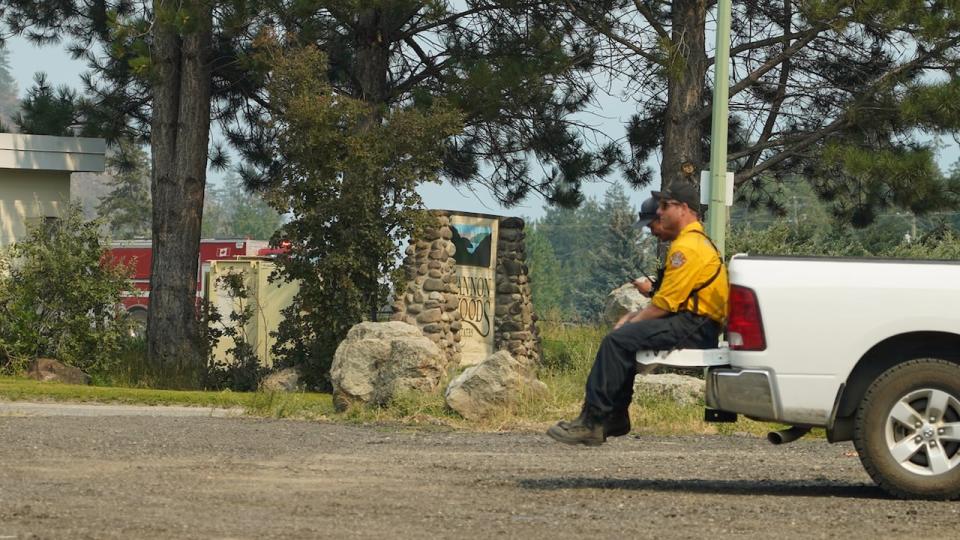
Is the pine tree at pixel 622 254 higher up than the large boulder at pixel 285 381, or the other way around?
the pine tree at pixel 622 254

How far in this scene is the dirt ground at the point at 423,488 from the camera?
7.54 m

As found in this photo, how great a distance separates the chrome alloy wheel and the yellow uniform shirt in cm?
118

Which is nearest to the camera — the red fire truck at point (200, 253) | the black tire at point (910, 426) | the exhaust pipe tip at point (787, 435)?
the black tire at point (910, 426)

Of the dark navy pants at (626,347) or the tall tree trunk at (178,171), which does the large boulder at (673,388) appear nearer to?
the dark navy pants at (626,347)

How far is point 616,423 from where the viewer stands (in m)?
9.45

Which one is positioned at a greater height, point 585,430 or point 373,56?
point 373,56

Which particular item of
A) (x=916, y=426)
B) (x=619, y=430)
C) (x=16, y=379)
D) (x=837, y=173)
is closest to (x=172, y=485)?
(x=619, y=430)

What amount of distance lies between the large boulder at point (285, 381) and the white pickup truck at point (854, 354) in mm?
12510

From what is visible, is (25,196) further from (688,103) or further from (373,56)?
(688,103)

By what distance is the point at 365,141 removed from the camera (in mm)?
21781

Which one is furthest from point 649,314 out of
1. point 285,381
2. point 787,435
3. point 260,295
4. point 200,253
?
point 200,253

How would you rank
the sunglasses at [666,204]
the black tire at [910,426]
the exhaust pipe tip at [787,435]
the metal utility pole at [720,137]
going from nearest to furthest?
the black tire at [910,426], the exhaust pipe tip at [787,435], the sunglasses at [666,204], the metal utility pole at [720,137]

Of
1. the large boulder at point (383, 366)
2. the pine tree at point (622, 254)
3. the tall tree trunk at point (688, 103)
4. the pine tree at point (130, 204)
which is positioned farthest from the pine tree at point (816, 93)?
the pine tree at point (130, 204)

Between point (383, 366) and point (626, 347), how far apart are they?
7251 millimetres
